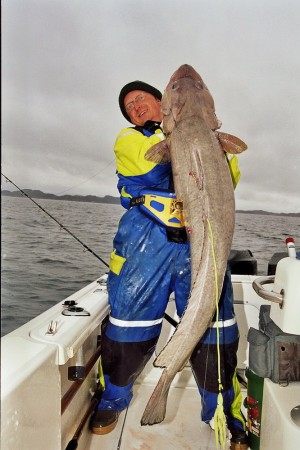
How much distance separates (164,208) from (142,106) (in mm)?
942

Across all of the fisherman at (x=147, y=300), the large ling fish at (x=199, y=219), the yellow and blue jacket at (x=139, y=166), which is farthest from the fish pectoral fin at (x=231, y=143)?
the fisherman at (x=147, y=300)

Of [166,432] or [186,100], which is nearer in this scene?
[186,100]

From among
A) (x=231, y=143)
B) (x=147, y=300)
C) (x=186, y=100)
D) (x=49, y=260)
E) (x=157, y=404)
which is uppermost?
(x=186, y=100)

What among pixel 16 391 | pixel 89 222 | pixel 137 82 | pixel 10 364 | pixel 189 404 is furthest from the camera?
pixel 89 222

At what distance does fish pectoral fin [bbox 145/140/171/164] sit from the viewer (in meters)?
2.09

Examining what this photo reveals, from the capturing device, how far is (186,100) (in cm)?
213

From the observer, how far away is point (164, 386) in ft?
6.48

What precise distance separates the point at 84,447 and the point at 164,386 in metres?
0.92

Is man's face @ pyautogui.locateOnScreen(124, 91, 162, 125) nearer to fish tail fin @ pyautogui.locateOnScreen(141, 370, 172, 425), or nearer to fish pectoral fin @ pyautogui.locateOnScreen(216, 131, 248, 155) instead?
fish pectoral fin @ pyautogui.locateOnScreen(216, 131, 248, 155)

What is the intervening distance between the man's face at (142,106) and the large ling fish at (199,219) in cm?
86

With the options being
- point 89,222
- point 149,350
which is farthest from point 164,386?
point 89,222

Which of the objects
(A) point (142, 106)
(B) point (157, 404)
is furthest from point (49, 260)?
(B) point (157, 404)

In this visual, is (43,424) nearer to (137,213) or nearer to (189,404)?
(137,213)

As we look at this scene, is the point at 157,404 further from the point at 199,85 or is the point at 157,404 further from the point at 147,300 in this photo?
the point at 199,85
